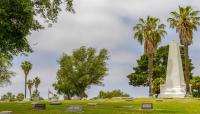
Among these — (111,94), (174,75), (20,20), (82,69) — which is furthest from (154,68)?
(20,20)

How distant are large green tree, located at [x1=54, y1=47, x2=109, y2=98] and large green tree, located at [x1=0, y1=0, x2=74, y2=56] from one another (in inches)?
2282

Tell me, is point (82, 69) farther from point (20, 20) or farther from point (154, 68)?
point (20, 20)

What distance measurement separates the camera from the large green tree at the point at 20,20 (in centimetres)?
2824

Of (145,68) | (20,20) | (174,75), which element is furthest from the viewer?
(145,68)

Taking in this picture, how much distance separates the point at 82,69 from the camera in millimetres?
92625

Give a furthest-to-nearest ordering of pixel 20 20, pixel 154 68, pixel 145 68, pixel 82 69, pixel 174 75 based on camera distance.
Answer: pixel 145 68 → pixel 154 68 → pixel 82 69 → pixel 174 75 → pixel 20 20

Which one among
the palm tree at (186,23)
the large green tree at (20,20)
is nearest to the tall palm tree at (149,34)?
the palm tree at (186,23)

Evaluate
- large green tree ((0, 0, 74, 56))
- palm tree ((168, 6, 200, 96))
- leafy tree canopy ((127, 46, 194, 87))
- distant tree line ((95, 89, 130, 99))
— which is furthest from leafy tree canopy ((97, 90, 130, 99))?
large green tree ((0, 0, 74, 56))

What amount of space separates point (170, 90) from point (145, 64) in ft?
120

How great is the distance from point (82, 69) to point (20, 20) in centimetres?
6348

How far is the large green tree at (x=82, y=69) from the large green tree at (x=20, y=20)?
A: 190 ft

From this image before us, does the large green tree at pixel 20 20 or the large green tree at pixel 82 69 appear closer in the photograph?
the large green tree at pixel 20 20

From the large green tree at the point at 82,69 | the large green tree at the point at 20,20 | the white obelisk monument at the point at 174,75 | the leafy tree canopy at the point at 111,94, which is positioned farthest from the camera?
the leafy tree canopy at the point at 111,94

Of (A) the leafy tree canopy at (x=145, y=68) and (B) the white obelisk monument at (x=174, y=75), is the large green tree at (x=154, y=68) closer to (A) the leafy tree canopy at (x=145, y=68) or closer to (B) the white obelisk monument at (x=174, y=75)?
(A) the leafy tree canopy at (x=145, y=68)
